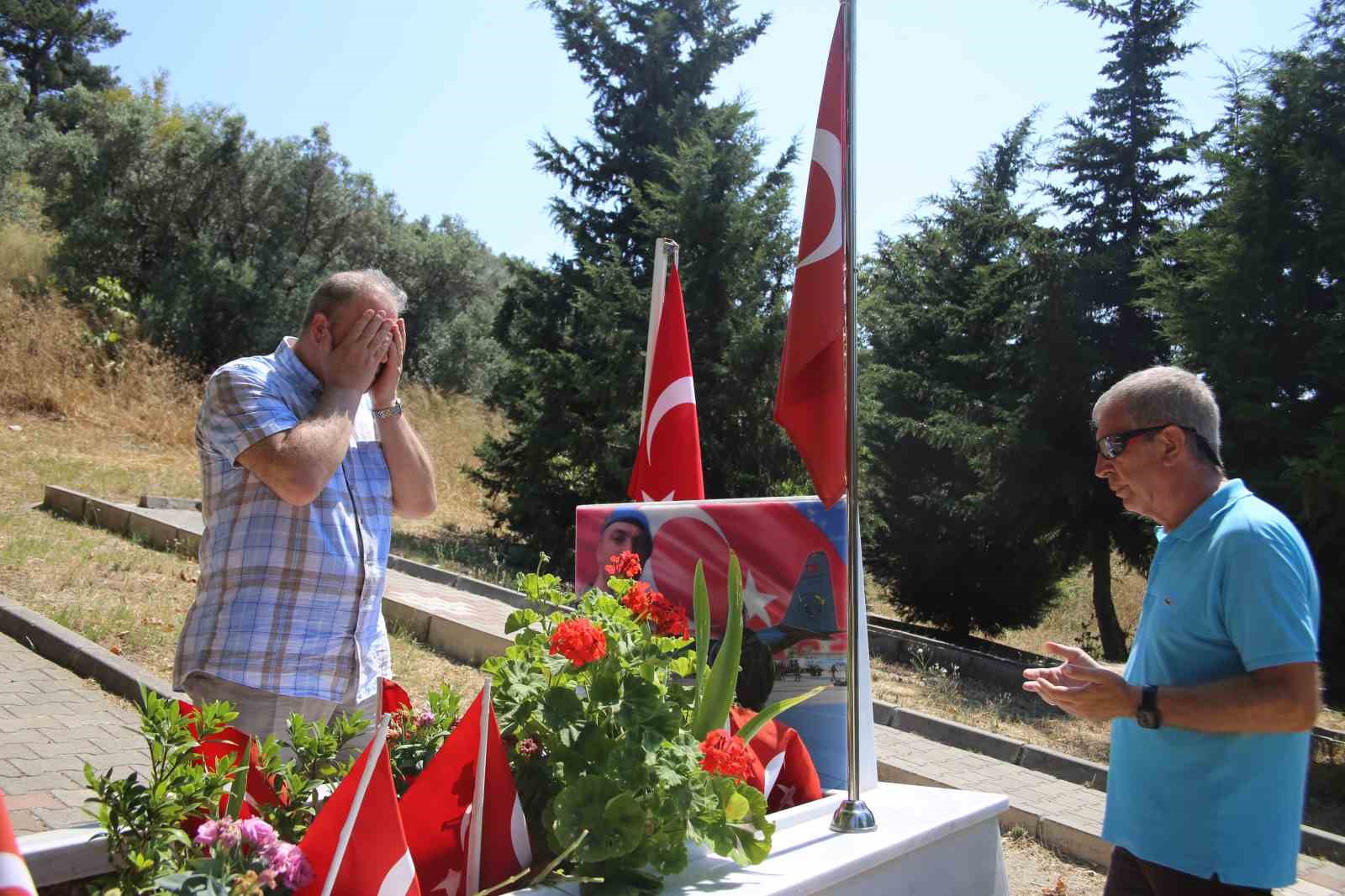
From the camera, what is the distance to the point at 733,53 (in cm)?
1767

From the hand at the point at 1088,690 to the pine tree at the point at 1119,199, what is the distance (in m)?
12.3

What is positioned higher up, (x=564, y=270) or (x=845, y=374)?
(x=564, y=270)

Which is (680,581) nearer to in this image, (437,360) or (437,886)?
(437,886)

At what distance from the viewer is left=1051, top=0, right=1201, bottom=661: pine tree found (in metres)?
14.2

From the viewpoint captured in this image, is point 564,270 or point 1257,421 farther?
point 564,270

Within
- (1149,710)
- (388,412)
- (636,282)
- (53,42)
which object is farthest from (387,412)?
(53,42)

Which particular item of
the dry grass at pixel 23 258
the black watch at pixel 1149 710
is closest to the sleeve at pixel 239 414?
the black watch at pixel 1149 710

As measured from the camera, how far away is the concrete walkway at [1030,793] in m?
4.85

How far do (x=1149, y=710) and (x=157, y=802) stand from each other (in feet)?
6.43

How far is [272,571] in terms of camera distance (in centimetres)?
261

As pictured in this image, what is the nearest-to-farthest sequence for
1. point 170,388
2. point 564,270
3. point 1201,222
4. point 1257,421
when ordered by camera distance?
point 1257,421
point 1201,222
point 564,270
point 170,388

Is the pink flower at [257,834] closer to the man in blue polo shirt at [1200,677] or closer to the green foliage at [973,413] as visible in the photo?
the man in blue polo shirt at [1200,677]

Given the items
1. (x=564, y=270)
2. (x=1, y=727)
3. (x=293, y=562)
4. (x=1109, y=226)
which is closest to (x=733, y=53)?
(x=564, y=270)

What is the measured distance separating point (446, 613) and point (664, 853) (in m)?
6.80
